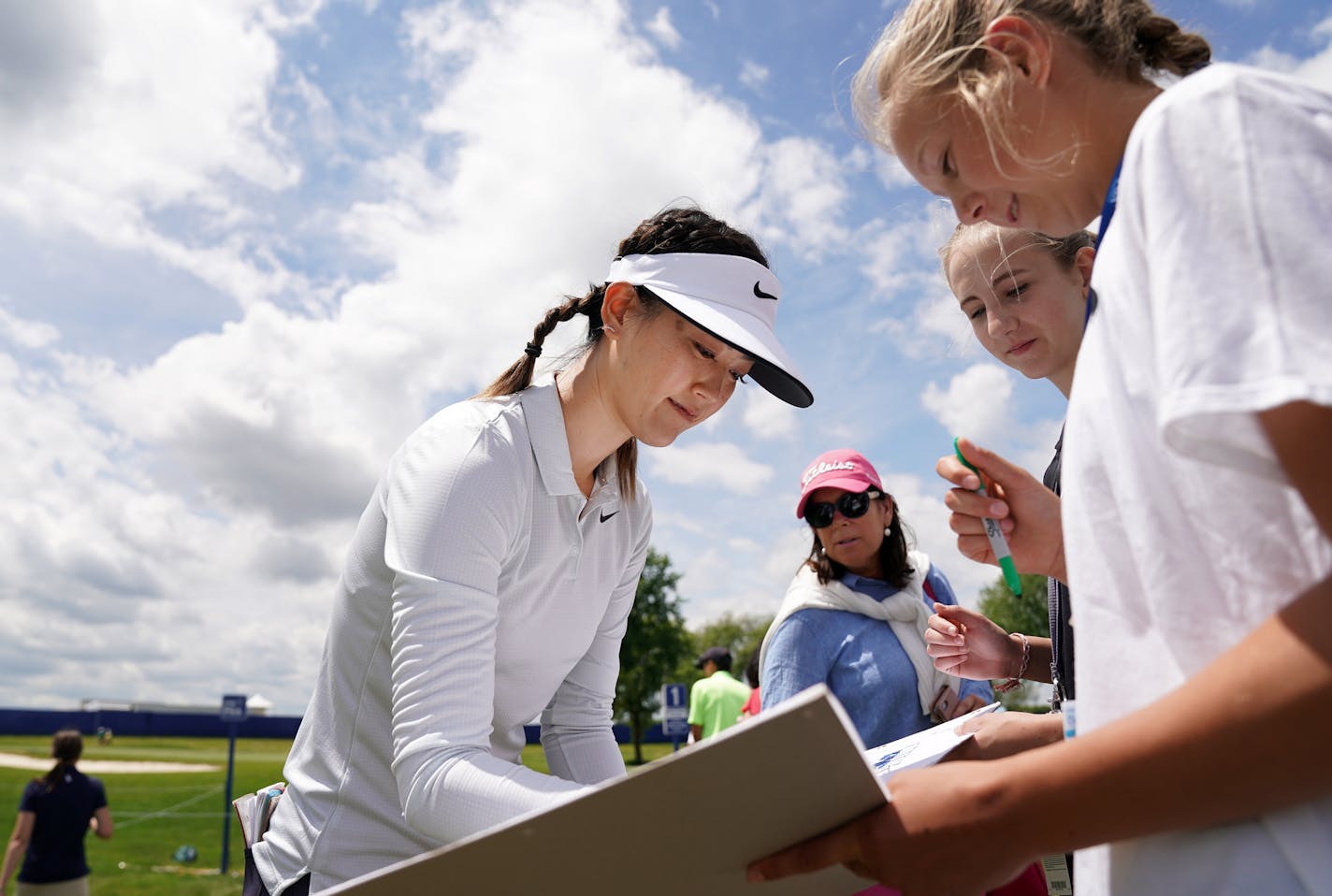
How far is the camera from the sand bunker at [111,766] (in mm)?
33781

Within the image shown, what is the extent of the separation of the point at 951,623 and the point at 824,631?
1.48 m

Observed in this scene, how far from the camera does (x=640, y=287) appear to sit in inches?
90.1

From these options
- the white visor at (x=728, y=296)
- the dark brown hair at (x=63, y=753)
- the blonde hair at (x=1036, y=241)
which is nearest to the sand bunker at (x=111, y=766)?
the dark brown hair at (x=63, y=753)

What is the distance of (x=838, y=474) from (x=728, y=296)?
75.2 inches

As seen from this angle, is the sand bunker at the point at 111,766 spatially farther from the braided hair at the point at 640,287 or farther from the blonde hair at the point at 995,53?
the blonde hair at the point at 995,53

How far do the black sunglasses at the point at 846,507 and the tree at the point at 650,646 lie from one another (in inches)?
1323

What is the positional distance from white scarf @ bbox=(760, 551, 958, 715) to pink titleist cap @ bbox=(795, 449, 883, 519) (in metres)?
0.38

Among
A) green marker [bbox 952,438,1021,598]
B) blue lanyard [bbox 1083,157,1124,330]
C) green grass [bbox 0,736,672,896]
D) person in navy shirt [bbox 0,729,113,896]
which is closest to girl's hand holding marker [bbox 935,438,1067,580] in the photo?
green marker [bbox 952,438,1021,598]

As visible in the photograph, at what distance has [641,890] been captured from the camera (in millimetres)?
→ 1204

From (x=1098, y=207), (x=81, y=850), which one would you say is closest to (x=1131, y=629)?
(x=1098, y=207)

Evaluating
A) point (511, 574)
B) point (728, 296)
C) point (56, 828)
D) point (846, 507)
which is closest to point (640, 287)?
point (728, 296)

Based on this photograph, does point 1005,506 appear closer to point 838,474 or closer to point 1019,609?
point 838,474

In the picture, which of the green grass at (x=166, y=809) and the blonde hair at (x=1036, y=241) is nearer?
the blonde hair at (x=1036, y=241)

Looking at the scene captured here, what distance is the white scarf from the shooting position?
362cm
